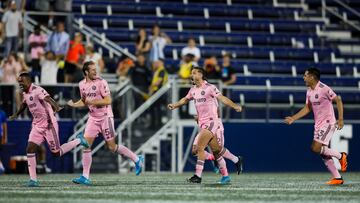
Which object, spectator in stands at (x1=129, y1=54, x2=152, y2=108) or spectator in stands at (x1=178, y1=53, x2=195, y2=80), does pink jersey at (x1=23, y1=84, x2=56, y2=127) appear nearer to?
spectator in stands at (x1=129, y1=54, x2=152, y2=108)

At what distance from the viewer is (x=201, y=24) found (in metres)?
30.5

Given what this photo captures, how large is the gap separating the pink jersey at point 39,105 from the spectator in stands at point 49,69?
7150 millimetres

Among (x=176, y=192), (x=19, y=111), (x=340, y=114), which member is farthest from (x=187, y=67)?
(x=176, y=192)

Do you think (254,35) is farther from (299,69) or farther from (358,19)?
(358,19)

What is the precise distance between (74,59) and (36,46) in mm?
1001

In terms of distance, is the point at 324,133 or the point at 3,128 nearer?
the point at 324,133

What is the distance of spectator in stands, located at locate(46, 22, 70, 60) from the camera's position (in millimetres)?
24703

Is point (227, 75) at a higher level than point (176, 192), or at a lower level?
higher

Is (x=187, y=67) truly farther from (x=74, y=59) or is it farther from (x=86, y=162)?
(x=86, y=162)

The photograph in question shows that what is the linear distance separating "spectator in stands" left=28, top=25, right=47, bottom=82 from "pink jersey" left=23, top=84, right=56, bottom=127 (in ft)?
26.6

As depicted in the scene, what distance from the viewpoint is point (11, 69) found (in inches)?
940

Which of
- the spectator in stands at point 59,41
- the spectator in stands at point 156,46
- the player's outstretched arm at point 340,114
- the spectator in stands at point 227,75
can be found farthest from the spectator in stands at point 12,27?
the player's outstretched arm at point 340,114

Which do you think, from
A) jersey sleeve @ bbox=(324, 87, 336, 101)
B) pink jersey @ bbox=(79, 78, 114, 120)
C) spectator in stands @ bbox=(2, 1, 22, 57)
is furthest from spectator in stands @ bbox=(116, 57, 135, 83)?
jersey sleeve @ bbox=(324, 87, 336, 101)

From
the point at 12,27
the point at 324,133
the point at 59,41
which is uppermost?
the point at 12,27
